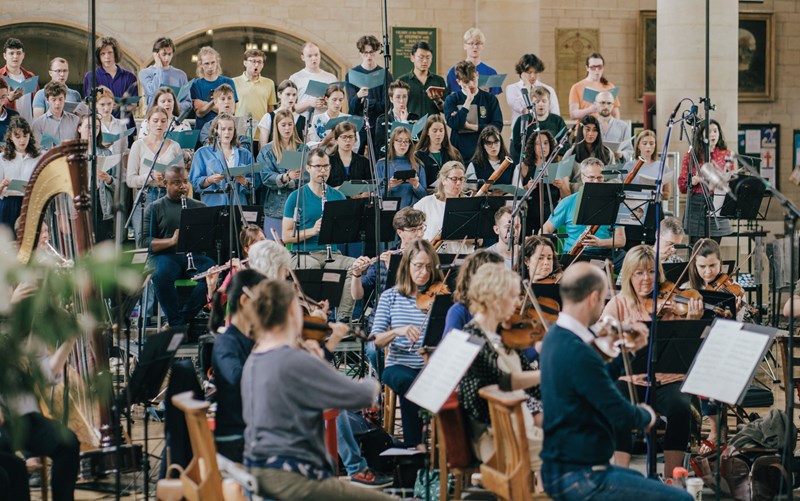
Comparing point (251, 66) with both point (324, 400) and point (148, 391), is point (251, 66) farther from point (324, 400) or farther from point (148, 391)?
point (324, 400)

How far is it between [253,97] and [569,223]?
3.81 meters

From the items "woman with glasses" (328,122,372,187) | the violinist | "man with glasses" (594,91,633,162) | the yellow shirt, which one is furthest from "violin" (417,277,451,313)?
the yellow shirt

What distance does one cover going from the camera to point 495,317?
4.91m

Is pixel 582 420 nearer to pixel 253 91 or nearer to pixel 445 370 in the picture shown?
pixel 445 370

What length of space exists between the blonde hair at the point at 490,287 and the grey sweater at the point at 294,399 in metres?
1.02

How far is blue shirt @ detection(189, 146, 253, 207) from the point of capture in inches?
363

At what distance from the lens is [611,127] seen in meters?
10.9

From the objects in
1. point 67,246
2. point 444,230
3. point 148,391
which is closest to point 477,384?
point 148,391

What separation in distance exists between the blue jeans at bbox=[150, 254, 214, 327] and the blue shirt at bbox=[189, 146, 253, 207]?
2.34 ft

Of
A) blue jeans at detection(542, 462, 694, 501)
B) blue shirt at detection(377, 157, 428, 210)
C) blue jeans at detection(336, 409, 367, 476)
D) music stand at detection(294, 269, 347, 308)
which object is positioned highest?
blue shirt at detection(377, 157, 428, 210)

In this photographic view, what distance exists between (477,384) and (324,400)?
1.06m

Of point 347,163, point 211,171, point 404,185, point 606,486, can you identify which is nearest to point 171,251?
point 211,171

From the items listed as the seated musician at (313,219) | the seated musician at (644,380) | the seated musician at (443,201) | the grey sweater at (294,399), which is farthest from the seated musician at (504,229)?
the grey sweater at (294,399)

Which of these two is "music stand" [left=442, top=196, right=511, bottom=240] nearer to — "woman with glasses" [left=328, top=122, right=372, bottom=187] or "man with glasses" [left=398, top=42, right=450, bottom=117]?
"woman with glasses" [left=328, top=122, right=372, bottom=187]
